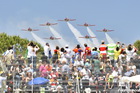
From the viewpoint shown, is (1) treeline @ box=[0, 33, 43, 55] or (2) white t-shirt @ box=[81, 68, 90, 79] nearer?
(2) white t-shirt @ box=[81, 68, 90, 79]

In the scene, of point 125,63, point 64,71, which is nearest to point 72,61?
point 64,71

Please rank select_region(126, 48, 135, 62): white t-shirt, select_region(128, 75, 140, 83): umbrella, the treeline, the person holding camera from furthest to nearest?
1. the treeline
2. select_region(126, 48, 135, 62): white t-shirt
3. the person holding camera
4. select_region(128, 75, 140, 83): umbrella

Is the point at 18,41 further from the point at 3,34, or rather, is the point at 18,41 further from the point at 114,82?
the point at 114,82

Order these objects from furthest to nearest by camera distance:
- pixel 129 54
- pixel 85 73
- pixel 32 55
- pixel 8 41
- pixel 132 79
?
1. pixel 8 41
2. pixel 129 54
3. pixel 32 55
4. pixel 85 73
5. pixel 132 79

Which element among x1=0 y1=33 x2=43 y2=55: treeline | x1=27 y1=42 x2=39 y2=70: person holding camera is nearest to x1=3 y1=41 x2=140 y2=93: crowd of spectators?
x1=27 y1=42 x2=39 y2=70: person holding camera

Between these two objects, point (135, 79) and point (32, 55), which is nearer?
point (135, 79)

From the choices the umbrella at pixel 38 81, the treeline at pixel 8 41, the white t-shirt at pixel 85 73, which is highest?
the treeline at pixel 8 41

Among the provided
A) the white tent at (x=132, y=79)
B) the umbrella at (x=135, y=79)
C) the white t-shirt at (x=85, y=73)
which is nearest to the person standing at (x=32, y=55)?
the white t-shirt at (x=85, y=73)

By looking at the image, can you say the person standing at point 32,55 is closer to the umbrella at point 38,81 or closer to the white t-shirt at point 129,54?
the umbrella at point 38,81

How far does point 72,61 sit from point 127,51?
131 inches

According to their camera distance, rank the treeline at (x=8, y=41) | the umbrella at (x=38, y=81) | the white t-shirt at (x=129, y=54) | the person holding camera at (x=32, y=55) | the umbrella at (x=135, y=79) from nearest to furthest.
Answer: the umbrella at (x=135, y=79), the umbrella at (x=38, y=81), the person holding camera at (x=32, y=55), the white t-shirt at (x=129, y=54), the treeline at (x=8, y=41)

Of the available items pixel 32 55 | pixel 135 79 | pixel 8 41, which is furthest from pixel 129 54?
pixel 8 41

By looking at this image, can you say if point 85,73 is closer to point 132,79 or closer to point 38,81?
point 38,81

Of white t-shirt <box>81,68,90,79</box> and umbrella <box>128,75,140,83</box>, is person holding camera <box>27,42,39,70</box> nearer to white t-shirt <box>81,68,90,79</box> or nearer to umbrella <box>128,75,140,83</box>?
white t-shirt <box>81,68,90,79</box>
